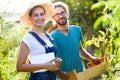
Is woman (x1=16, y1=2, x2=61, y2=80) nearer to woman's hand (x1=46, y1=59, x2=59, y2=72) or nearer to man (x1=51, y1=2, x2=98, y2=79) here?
woman's hand (x1=46, y1=59, x2=59, y2=72)

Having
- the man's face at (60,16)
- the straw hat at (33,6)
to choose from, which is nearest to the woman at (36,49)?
the straw hat at (33,6)

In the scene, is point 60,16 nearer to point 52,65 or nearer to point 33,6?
point 33,6

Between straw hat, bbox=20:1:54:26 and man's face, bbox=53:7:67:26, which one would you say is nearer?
straw hat, bbox=20:1:54:26

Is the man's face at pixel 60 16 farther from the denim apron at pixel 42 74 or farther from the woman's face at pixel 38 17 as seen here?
the denim apron at pixel 42 74

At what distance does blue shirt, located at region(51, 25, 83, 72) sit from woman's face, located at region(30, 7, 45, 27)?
2.66 ft

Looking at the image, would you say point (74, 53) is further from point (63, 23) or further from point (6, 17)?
point (6, 17)

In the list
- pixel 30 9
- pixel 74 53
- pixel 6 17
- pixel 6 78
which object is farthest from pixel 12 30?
pixel 30 9

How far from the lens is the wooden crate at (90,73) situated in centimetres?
395

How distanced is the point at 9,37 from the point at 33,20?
1572 mm

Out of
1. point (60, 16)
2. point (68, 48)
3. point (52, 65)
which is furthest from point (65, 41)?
point (52, 65)

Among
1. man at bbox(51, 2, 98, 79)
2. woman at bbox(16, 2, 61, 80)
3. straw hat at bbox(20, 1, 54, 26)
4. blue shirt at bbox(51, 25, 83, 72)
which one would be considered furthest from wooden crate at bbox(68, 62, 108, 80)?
straw hat at bbox(20, 1, 54, 26)

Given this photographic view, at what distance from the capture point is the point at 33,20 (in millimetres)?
3998

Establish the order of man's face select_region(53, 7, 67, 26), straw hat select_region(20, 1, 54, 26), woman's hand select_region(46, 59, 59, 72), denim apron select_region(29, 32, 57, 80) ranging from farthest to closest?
1. man's face select_region(53, 7, 67, 26)
2. straw hat select_region(20, 1, 54, 26)
3. denim apron select_region(29, 32, 57, 80)
4. woman's hand select_region(46, 59, 59, 72)

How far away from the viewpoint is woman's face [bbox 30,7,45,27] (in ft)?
13.0
